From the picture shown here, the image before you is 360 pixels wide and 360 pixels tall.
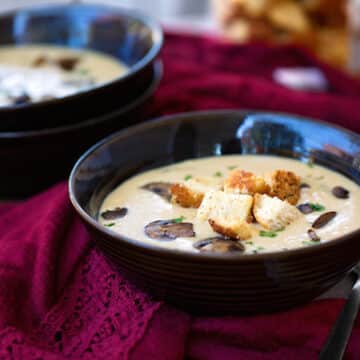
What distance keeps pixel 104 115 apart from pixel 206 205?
0.51 meters

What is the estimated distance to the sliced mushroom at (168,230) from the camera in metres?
1.32

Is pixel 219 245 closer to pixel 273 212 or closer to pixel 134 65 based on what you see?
pixel 273 212

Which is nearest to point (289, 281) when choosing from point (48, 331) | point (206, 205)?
point (206, 205)

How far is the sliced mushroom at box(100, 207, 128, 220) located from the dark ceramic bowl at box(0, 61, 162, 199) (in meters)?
0.31

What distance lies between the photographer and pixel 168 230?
134cm

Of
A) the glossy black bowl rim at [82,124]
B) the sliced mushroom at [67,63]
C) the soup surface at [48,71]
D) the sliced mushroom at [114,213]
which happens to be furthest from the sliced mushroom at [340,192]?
the sliced mushroom at [67,63]

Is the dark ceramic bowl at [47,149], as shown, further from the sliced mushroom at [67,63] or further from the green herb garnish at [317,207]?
the green herb garnish at [317,207]

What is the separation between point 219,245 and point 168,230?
12 centimetres

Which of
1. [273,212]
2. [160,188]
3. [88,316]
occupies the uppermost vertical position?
[273,212]

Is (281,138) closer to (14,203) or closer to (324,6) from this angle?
(14,203)

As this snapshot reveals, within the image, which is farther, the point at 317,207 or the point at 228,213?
the point at 317,207

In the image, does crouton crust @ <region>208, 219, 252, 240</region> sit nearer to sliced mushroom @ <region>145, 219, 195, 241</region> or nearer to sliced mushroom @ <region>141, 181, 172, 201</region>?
sliced mushroom @ <region>145, 219, 195, 241</region>

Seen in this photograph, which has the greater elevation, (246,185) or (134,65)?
(246,185)

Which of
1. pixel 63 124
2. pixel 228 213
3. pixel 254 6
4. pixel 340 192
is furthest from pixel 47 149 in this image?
pixel 254 6
